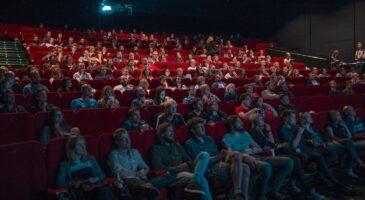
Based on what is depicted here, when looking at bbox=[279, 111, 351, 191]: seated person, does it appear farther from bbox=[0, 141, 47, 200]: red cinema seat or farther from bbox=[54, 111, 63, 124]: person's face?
bbox=[0, 141, 47, 200]: red cinema seat

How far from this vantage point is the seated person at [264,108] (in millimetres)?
4453

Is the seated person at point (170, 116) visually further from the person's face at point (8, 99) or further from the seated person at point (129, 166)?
the person's face at point (8, 99)

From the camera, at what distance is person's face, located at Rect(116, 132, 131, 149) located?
2.83 m

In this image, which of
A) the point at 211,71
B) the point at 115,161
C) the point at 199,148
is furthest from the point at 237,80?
the point at 115,161

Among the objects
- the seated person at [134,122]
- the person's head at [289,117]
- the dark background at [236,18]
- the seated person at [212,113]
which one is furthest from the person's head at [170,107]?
the dark background at [236,18]

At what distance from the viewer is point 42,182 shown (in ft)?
7.92

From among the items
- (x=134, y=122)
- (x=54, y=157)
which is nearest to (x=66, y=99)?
(x=134, y=122)

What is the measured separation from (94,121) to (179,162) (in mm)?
1107

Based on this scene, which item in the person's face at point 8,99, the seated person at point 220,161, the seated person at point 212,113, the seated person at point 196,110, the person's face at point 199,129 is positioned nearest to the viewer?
the seated person at point 220,161

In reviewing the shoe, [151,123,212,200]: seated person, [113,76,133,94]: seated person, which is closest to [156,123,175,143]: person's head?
[151,123,212,200]: seated person

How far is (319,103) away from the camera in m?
5.30

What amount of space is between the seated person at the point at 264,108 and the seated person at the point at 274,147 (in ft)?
2.20

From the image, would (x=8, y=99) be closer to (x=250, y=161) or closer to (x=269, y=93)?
(x=250, y=161)

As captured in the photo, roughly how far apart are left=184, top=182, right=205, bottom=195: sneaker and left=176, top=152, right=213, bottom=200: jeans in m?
0.03
